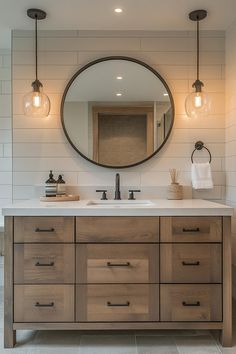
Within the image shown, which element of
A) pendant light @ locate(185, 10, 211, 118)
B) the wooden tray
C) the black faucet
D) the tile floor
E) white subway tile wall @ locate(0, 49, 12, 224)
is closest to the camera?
the tile floor

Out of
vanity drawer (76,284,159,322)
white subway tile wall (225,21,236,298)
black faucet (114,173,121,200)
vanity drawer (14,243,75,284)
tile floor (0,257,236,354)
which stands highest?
white subway tile wall (225,21,236,298)

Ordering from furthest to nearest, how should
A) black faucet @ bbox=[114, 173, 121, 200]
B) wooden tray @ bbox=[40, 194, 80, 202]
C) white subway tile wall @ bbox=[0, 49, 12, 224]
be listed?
white subway tile wall @ bbox=[0, 49, 12, 224] < black faucet @ bbox=[114, 173, 121, 200] < wooden tray @ bbox=[40, 194, 80, 202]

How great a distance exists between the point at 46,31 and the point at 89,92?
61 centimetres

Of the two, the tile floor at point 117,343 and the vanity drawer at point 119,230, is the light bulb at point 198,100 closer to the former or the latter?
the vanity drawer at point 119,230

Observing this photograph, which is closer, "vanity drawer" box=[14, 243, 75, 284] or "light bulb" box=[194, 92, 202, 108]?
"vanity drawer" box=[14, 243, 75, 284]

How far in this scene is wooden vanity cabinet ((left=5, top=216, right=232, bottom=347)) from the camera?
6.15 feet

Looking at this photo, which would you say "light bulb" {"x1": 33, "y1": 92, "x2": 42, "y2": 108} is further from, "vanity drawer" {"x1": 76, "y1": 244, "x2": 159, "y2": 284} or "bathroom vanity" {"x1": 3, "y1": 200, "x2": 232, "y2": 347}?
"vanity drawer" {"x1": 76, "y1": 244, "x2": 159, "y2": 284}

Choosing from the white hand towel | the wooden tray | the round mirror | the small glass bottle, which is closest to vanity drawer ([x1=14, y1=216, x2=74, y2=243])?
the wooden tray

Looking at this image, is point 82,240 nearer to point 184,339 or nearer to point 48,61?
point 184,339

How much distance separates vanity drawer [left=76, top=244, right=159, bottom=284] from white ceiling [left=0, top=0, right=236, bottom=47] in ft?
5.34

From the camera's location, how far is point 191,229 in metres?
1.89

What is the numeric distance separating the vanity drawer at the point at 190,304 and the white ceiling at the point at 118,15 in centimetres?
187

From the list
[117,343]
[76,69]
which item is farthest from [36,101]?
[117,343]

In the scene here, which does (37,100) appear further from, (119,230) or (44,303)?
(44,303)
